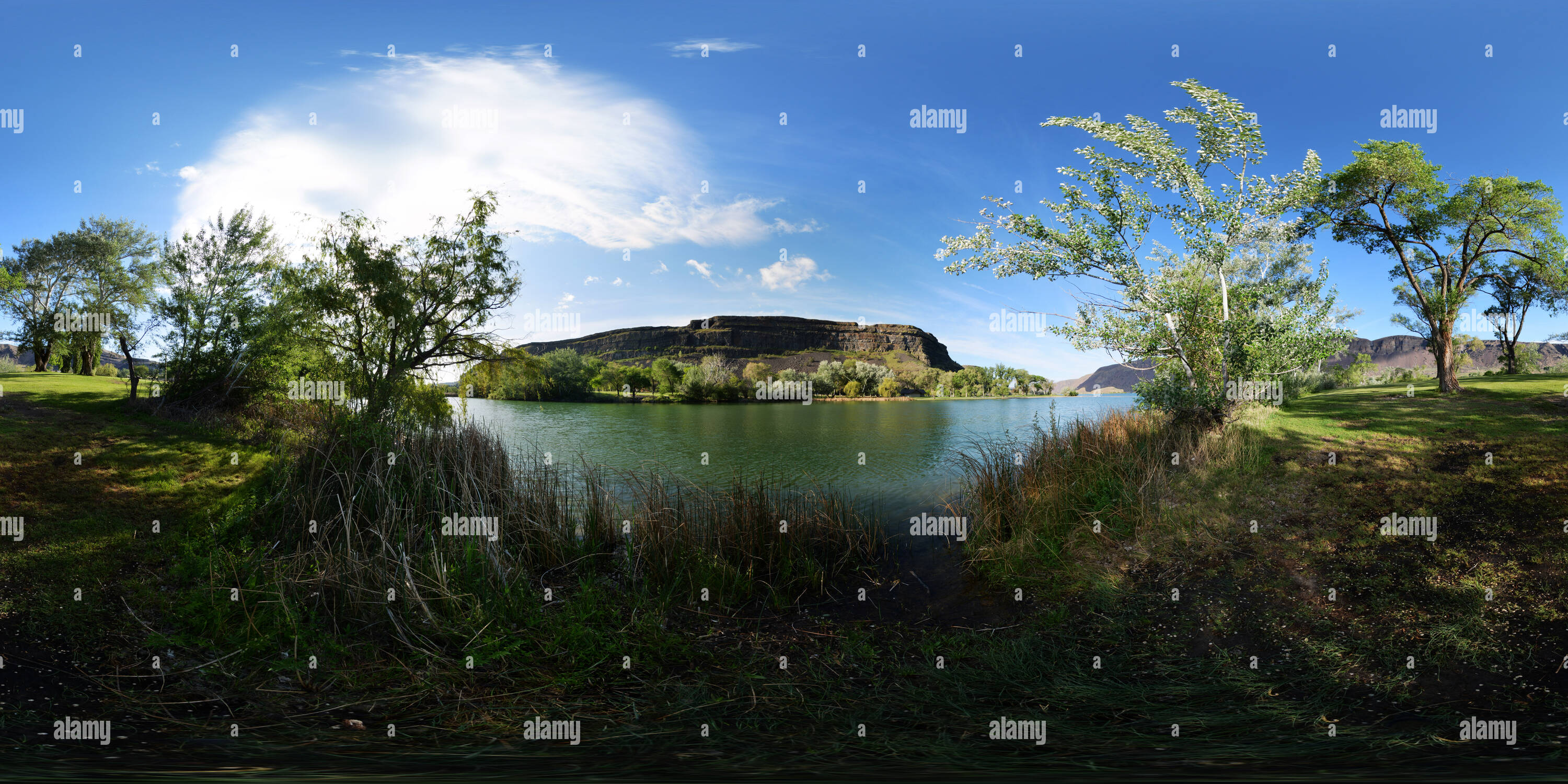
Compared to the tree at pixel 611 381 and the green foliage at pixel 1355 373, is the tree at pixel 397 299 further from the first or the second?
the tree at pixel 611 381

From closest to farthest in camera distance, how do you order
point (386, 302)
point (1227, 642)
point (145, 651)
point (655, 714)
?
point (655, 714)
point (145, 651)
point (1227, 642)
point (386, 302)

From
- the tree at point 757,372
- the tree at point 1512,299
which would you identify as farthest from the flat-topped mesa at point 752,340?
the tree at point 1512,299

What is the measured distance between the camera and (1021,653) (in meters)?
5.11

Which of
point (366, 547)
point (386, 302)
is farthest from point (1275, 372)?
point (386, 302)

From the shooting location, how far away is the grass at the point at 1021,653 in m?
3.73

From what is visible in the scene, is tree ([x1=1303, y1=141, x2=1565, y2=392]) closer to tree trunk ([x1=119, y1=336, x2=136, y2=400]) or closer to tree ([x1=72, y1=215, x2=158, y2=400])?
tree trunk ([x1=119, y1=336, x2=136, y2=400])

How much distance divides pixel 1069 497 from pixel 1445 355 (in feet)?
65.7

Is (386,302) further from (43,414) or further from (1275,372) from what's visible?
(1275,372)

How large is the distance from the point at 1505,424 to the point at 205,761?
16198mm

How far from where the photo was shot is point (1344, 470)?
854 cm

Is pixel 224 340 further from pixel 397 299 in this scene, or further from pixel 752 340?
pixel 752 340

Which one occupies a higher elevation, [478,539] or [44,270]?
[44,270]

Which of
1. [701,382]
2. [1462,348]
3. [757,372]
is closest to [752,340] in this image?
[757,372]

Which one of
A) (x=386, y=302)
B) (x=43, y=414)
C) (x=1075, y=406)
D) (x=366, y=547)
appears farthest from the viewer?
(x=1075, y=406)
